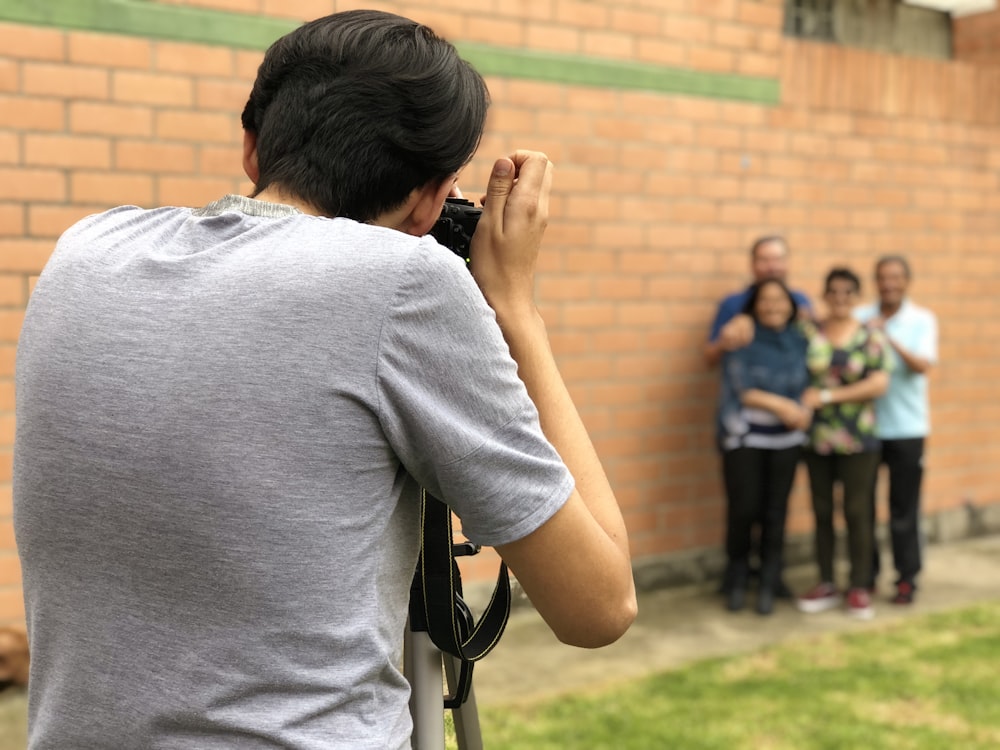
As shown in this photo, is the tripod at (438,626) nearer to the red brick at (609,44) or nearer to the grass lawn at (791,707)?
the grass lawn at (791,707)

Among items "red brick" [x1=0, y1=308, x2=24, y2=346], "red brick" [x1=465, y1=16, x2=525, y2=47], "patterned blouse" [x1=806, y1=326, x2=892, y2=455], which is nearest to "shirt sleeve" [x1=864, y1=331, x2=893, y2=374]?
"patterned blouse" [x1=806, y1=326, x2=892, y2=455]

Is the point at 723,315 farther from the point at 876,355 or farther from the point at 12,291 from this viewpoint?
the point at 12,291

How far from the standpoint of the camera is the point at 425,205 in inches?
47.0

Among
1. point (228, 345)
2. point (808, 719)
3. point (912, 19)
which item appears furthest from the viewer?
point (912, 19)

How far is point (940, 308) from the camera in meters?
7.28

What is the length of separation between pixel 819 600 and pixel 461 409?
18.0ft

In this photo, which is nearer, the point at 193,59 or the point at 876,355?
the point at 193,59

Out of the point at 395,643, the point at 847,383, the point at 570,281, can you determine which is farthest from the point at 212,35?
the point at 395,643

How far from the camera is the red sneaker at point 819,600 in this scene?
6066 mm

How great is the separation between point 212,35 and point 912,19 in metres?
4.62

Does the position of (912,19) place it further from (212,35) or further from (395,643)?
(395,643)

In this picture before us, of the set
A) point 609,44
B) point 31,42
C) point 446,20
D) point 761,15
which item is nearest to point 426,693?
point 31,42

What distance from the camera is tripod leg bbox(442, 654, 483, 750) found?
1.60m

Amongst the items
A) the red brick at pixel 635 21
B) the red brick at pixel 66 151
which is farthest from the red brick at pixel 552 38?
the red brick at pixel 66 151
